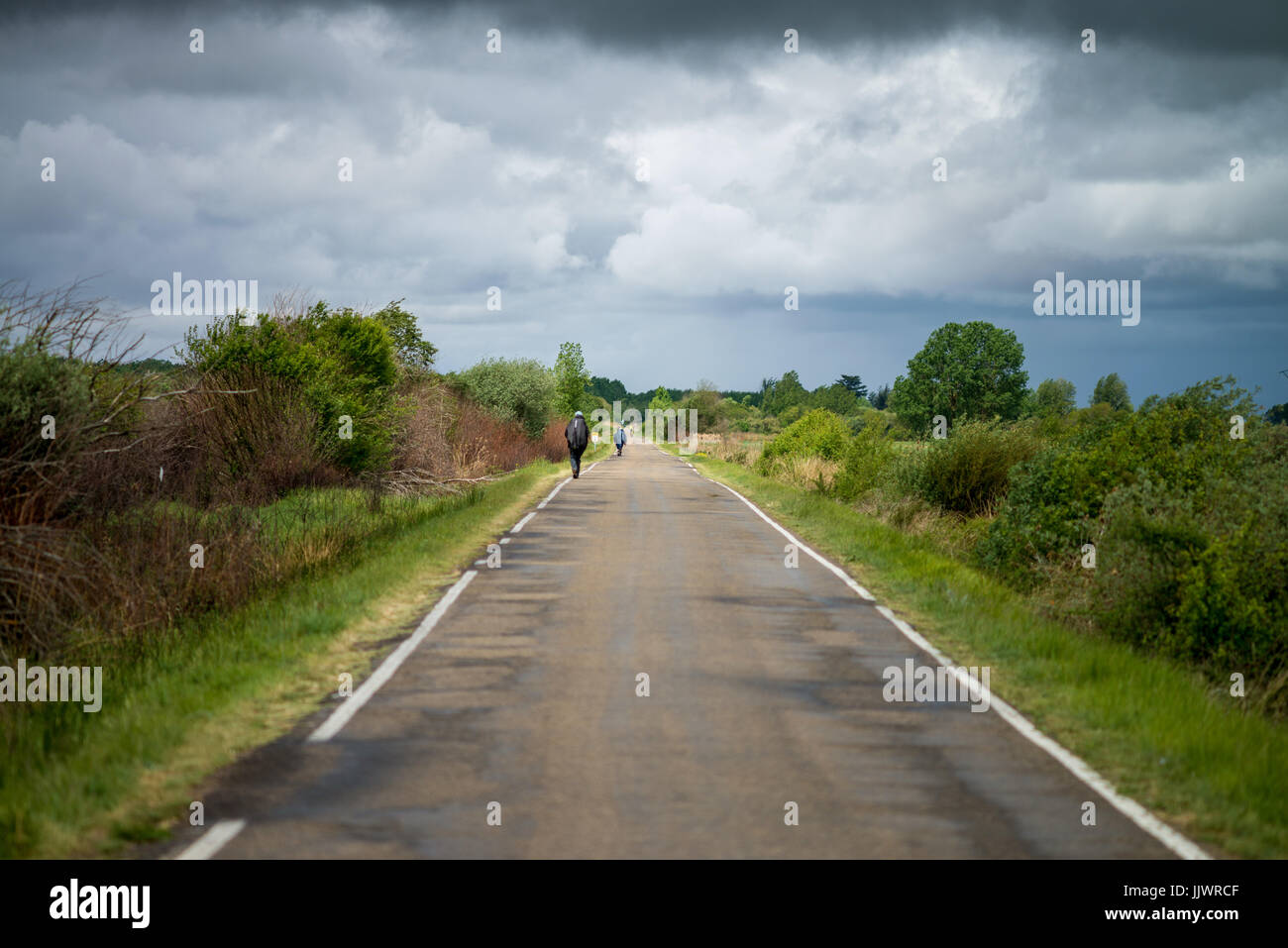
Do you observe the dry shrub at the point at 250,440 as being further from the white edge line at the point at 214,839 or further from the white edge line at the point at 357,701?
the white edge line at the point at 214,839

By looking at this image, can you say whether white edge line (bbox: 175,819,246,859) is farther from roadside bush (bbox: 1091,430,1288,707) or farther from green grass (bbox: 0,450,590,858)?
roadside bush (bbox: 1091,430,1288,707)

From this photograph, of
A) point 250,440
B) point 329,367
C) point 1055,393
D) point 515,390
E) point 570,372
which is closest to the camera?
point 250,440

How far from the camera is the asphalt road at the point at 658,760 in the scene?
525 cm

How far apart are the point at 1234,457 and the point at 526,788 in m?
11.6

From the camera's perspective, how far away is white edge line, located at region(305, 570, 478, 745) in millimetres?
6988

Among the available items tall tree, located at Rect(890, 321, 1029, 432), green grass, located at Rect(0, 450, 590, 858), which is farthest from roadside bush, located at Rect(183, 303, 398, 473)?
tall tree, located at Rect(890, 321, 1029, 432)

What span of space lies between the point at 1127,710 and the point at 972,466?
1611cm

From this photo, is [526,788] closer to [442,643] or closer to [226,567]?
[442,643]

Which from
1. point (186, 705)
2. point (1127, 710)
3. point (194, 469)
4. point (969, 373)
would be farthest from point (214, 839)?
point (969, 373)

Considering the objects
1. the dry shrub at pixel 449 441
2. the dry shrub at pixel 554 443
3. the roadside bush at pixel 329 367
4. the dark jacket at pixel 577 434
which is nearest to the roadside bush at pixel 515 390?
the dry shrub at pixel 554 443

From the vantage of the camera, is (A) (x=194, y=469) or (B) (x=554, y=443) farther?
(B) (x=554, y=443)

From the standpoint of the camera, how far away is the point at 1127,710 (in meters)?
7.74

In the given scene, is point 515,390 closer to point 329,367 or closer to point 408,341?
point 408,341

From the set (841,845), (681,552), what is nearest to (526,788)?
(841,845)
